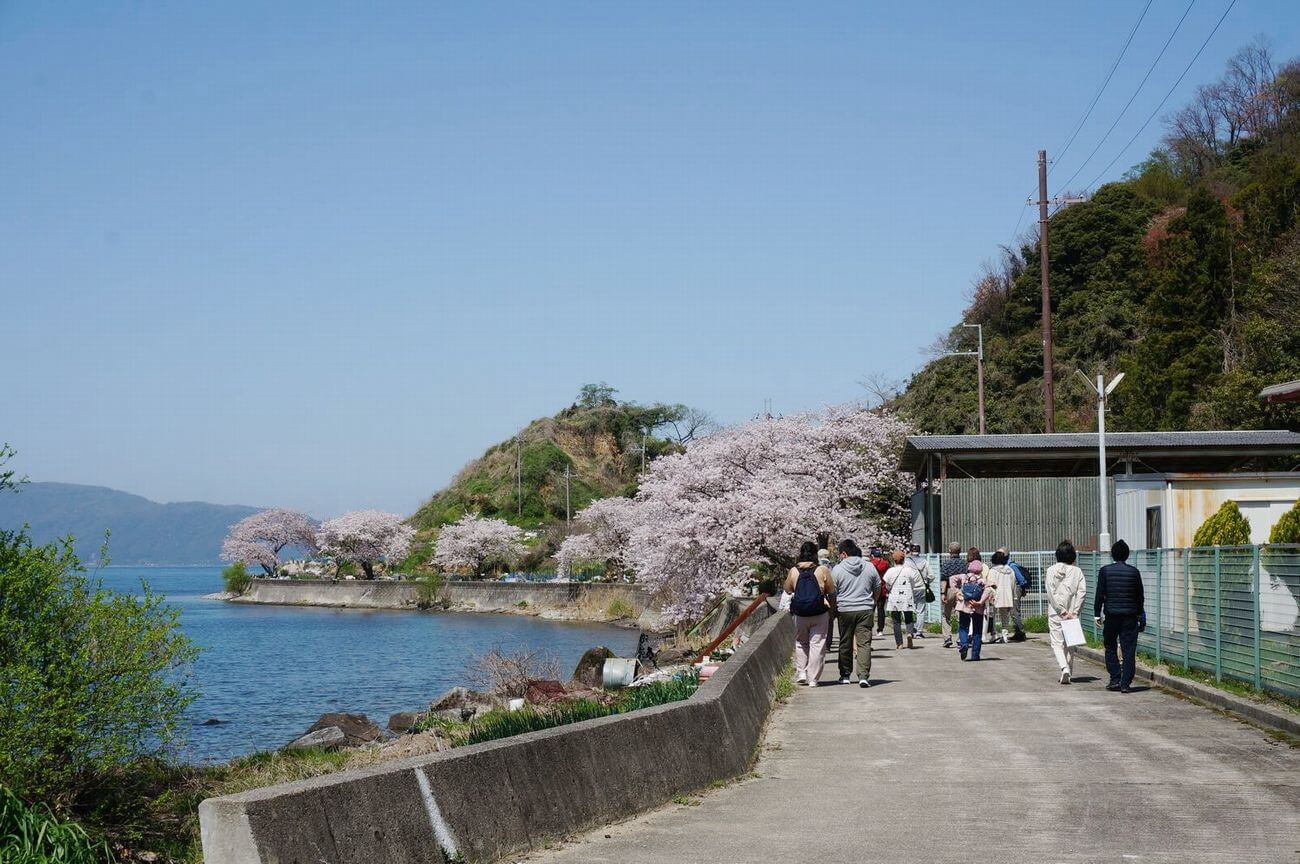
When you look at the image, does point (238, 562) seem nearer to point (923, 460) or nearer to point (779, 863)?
point (923, 460)

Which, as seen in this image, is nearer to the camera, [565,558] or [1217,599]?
[1217,599]

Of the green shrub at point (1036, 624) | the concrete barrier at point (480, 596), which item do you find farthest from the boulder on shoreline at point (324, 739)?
the concrete barrier at point (480, 596)

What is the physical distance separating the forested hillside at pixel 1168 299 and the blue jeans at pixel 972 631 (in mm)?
25436

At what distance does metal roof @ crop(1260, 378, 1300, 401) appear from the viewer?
16.5 m

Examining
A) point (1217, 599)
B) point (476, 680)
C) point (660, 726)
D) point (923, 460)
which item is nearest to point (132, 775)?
point (660, 726)

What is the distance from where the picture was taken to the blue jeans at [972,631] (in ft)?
74.0

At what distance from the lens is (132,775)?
1170 centimetres

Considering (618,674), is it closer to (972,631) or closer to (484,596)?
(972,631)

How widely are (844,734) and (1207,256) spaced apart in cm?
4555

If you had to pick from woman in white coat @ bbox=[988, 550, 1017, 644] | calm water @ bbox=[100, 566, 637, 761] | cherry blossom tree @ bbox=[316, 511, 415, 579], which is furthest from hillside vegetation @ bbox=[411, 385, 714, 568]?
woman in white coat @ bbox=[988, 550, 1017, 644]

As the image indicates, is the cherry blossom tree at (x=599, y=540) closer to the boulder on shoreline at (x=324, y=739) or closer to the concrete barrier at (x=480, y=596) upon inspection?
the concrete barrier at (x=480, y=596)

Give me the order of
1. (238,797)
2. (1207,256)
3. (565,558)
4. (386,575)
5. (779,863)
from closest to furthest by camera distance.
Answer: (238,797)
(779,863)
(1207,256)
(565,558)
(386,575)

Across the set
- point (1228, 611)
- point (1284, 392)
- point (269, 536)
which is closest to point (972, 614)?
point (1228, 611)

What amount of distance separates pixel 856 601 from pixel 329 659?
121 feet
